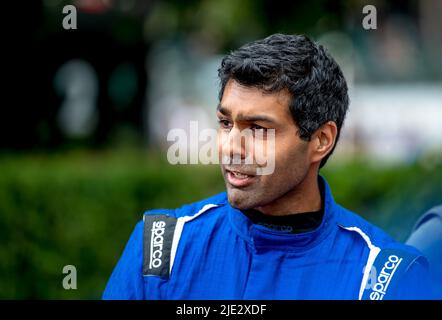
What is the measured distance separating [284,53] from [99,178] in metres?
3.93

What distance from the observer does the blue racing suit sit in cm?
262

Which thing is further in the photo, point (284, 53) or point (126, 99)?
point (126, 99)

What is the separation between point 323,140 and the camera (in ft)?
9.36

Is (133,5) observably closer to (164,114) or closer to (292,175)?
(164,114)

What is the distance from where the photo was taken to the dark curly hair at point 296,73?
2.64 meters

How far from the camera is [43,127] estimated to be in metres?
8.82

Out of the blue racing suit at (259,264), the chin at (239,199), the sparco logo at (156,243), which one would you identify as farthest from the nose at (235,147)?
the sparco logo at (156,243)

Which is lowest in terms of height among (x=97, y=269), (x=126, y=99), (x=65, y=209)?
(x=97, y=269)

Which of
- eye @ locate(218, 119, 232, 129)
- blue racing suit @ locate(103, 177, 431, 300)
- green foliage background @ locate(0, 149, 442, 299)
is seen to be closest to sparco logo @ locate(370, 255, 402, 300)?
blue racing suit @ locate(103, 177, 431, 300)

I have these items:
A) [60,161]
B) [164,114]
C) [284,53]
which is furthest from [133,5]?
[284,53]

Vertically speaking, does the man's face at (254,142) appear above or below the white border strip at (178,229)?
above

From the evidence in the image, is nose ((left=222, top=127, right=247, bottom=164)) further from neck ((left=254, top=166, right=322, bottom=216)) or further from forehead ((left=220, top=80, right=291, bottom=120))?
neck ((left=254, top=166, right=322, bottom=216))
